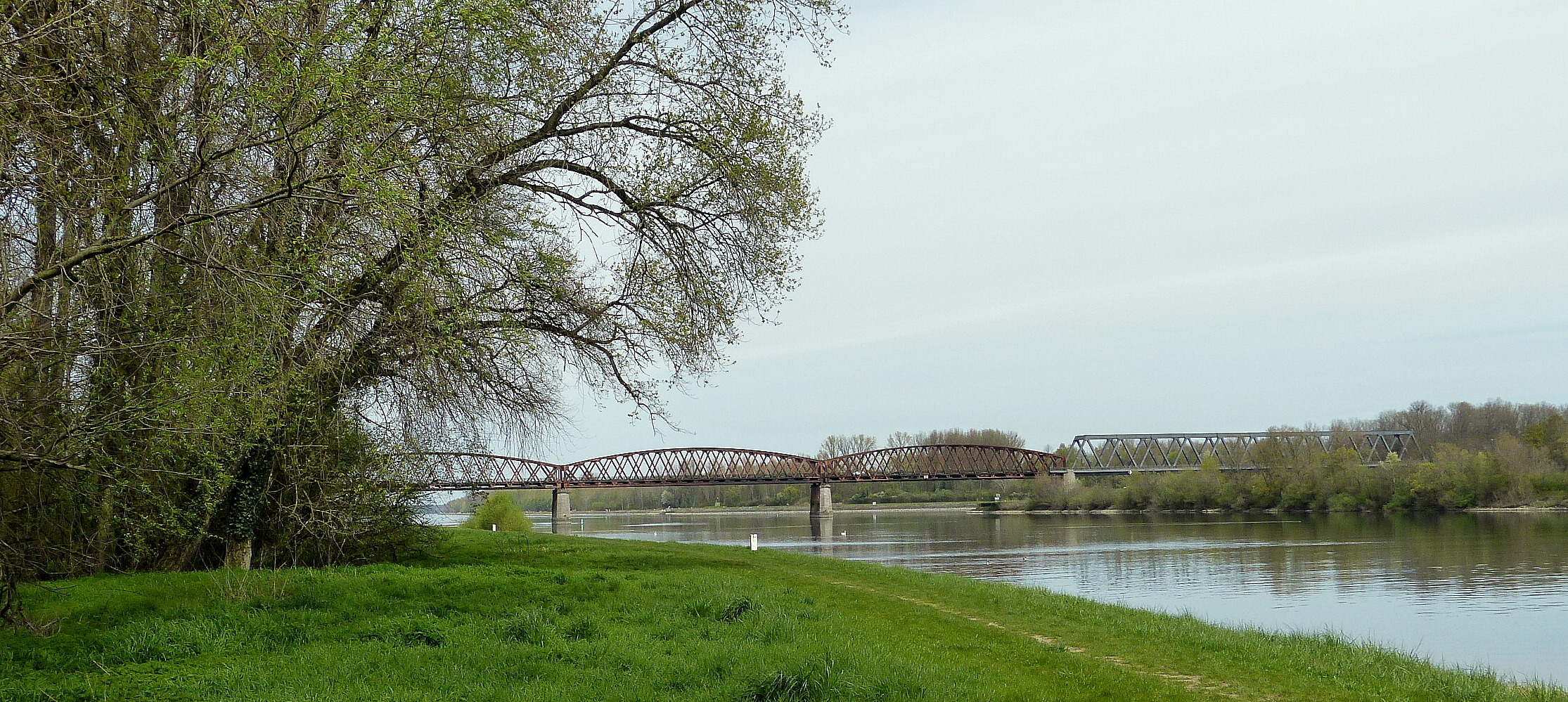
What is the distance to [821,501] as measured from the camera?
114625 mm

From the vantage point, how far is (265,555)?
17.0m

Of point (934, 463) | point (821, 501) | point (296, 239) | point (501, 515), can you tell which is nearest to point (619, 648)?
point (296, 239)

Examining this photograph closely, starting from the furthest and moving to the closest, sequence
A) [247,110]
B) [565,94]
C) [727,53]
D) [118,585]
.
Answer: [727,53]
[565,94]
[118,585]
[247,110]

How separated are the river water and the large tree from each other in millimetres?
14096

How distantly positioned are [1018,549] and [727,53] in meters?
39.1

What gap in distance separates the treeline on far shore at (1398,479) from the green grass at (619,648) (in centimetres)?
3818

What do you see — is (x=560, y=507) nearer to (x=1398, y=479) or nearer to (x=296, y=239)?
(x=1398, y=479)

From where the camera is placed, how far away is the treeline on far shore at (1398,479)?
81000 mm

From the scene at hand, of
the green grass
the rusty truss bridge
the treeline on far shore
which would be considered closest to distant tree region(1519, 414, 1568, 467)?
the treeline on far shore

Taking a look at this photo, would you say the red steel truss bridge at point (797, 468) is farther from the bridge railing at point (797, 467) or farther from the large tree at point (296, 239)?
the large tree at point (296, 239)

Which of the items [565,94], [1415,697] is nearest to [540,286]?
[565,94]

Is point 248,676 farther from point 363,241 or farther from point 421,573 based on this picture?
point 421,573

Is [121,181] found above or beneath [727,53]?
beneath

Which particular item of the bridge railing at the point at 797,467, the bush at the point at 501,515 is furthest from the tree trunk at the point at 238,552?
the bridge railing at the point at 797,467
